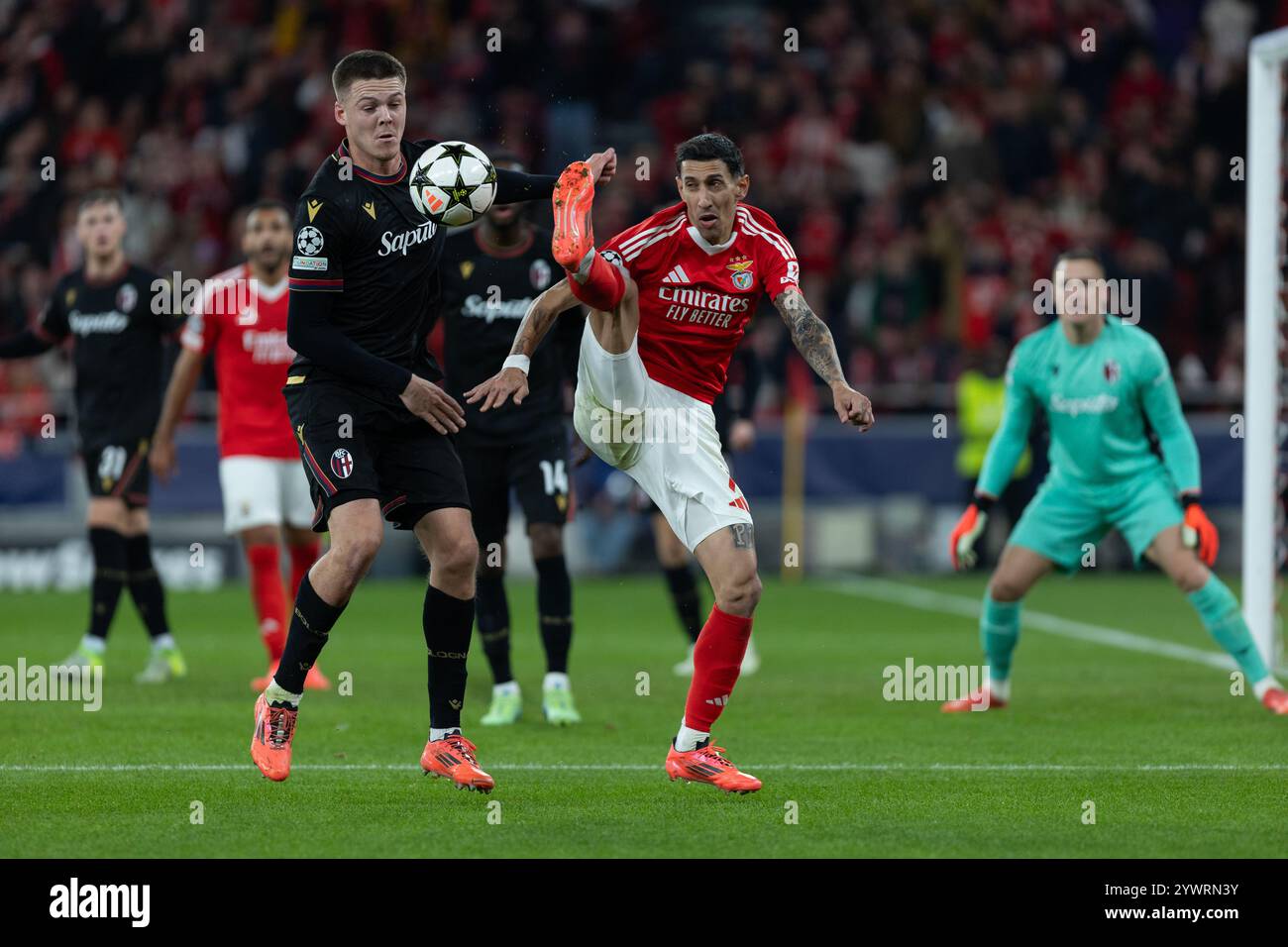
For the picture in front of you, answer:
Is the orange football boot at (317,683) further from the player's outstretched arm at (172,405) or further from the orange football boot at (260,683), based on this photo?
the player's outstretched arm at (172,405)

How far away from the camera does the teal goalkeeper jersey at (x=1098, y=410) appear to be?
30.3ft

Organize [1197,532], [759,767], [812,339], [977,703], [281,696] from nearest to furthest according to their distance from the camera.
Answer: [281,696], [812,339], [759,767], [1197,532], [977,703]

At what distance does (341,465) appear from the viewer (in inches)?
262

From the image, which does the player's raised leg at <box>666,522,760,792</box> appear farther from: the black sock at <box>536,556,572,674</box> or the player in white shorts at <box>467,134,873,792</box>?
the black sock at <box>536,556,572,674</box>

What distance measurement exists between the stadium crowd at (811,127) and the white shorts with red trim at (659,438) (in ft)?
39.3

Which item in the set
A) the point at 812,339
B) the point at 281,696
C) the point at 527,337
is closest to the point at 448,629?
the point at 281,696

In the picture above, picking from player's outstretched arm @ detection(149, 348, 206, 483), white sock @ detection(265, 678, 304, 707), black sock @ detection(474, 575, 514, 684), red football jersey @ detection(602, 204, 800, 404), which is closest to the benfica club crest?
red football jersey @ detection(602, 204, 800, 404)

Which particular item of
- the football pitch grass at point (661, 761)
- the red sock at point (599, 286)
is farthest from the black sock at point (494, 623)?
the red sock at point (599, 286)

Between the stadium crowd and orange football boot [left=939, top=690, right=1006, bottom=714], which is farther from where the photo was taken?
the stadium crowd

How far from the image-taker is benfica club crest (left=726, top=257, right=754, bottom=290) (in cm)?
704

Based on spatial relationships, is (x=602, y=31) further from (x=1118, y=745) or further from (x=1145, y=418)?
(x=1118, y=745)

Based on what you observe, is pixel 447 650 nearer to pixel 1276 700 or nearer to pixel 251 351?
pixel 251 351

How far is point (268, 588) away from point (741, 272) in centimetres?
437
